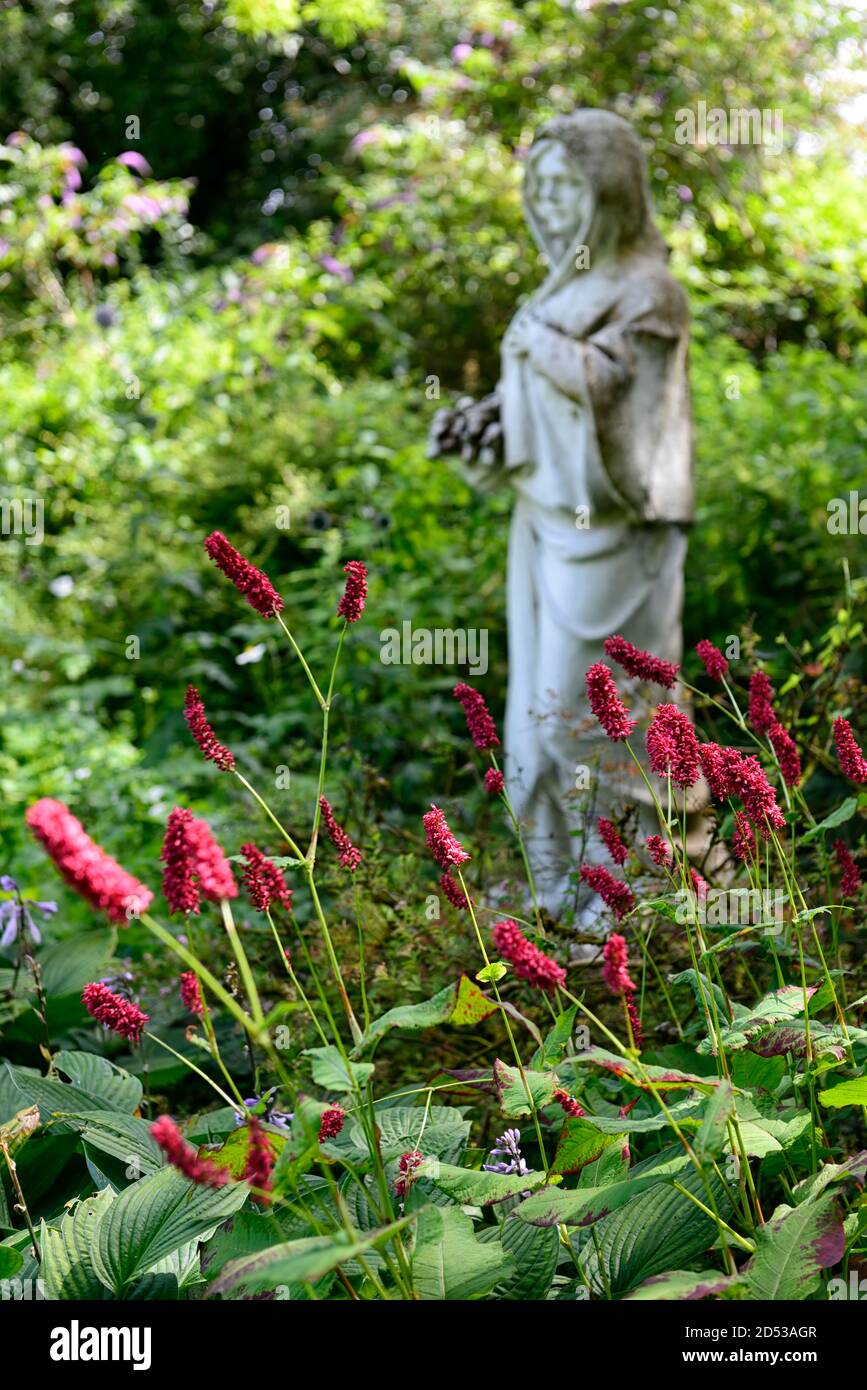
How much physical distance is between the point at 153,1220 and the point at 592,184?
140 inches

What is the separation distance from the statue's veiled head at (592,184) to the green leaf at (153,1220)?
11.4 feet

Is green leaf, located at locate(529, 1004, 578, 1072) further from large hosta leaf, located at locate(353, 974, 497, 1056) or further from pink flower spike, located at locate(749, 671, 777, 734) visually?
pink flower spike, located at locate(749, 671, 777, 734)

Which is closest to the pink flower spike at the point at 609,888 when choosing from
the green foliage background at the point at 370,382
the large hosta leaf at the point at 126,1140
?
the large hosta leaf at the point at 126,1140

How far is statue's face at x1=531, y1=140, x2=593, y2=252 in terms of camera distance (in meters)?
4.47

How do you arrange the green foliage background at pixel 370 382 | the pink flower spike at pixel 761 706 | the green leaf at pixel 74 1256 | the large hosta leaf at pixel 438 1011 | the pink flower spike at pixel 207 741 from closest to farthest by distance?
the large hosta leaf at pixel 438 1011 → the pink flower spike at pixel 207 741 → the green leaf at pixel 74 1256 → the pink flower spike at pixel 761 706 → the green foliage background at pixel 370 382

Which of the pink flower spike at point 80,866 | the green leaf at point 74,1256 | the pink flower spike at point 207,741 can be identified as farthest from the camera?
the green leaf at point 74,1256

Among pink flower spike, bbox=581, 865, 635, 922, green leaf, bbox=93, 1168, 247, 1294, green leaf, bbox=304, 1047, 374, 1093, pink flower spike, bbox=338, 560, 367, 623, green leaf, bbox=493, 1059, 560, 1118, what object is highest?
pink flower spike, bbox=338, 560, 367, 623

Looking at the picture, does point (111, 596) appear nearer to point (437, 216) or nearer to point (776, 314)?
point (437, 216)

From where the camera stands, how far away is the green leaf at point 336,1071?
4.17 feet

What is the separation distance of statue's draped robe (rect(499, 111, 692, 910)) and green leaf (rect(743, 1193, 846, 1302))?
285 centimetres

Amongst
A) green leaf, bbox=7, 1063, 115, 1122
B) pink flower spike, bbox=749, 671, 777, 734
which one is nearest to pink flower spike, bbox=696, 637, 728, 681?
pink flower spike, bbox=749, 671, 777, 734

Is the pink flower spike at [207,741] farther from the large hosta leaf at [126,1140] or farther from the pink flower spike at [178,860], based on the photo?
the large hosta leaf at [126,1140]

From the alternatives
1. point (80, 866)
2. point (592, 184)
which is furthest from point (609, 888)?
point (592, 184)

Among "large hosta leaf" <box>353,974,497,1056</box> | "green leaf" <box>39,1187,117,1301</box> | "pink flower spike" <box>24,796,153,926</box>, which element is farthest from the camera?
"green leaf" <box>39,1187,117,1301</box>
